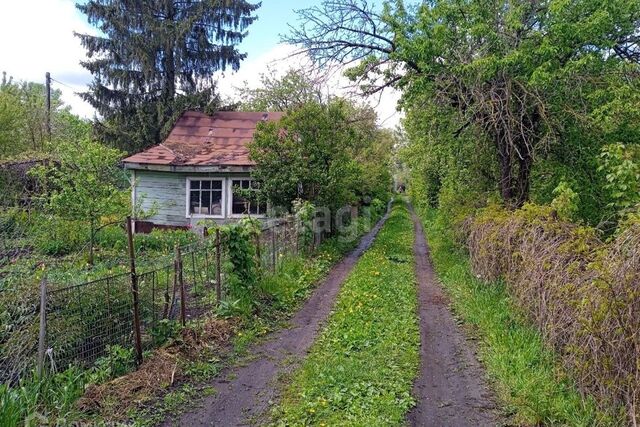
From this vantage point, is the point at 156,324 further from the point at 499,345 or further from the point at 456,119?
the point at 456,119

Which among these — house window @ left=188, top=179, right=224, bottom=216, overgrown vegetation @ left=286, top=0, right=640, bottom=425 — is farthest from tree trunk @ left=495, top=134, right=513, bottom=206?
house window @ left=188, top=179, right=224, bottom=216

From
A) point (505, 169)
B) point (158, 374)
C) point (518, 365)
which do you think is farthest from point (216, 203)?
point (518, 365)

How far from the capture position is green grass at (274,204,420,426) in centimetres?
455

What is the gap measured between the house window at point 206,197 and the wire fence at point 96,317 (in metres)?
10.8

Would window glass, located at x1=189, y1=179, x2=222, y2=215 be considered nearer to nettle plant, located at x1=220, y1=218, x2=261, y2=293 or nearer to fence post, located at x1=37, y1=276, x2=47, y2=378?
nettle plant, located at x1=220, y1=218, x2=261, y2=293

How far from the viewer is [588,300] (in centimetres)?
405

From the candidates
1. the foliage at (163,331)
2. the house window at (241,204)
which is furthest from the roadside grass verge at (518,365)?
the house window at (241,204)

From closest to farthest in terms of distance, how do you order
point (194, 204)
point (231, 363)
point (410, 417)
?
point (410, 417), point (231, 363), point (194, 204)

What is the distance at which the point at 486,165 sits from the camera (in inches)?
525

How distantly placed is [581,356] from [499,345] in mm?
2047

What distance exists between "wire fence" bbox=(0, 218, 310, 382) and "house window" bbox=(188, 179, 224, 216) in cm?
1075

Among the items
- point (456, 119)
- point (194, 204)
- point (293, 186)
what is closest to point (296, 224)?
point (293, 186)

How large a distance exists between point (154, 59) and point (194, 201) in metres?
8.94

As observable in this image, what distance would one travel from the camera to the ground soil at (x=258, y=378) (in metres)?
4.52
